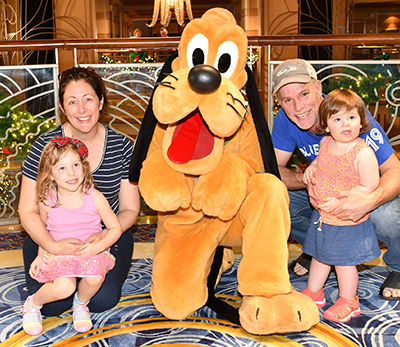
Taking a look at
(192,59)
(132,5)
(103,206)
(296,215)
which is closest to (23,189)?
(103,206)

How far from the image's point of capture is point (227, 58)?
5.45 ft

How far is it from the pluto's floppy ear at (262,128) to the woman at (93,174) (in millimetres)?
655

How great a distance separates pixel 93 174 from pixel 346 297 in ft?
4.06

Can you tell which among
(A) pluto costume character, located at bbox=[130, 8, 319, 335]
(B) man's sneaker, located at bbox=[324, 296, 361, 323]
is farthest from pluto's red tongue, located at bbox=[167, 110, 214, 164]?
(B) man's sneaker, located at bbox=[324, 296, 361, 323]

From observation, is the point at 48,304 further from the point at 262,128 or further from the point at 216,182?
the point at 262,128

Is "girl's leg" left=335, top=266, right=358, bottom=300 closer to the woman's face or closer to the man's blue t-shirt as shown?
the man's blue t-shirt

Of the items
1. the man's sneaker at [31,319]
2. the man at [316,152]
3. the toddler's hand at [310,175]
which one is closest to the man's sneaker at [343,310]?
the man at [316,152]

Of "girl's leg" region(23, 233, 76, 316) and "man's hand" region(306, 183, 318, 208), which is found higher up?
"man's hand" region(306, 183, 318, 208)

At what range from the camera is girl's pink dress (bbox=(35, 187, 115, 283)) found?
1.74 meters

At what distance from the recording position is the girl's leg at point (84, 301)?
1741 millimetres

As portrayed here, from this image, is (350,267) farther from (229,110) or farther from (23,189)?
(23,189)

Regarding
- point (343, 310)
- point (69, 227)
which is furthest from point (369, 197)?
point (69, 227)

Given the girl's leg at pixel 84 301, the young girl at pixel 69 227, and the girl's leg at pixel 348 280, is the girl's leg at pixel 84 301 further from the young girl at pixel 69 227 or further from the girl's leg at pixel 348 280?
the girl's leg at pixel 348 280

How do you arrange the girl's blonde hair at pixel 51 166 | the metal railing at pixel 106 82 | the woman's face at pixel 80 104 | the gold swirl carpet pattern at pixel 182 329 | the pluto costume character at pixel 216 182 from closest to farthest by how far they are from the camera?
the pluto costume character at pixel 216 182 < the gold swirl carpet pattern at pixel 182 329 < the girl's blonde hair at pixel 51 166 < the woman's face at pixel 80 104 < the metal railing at pixel 106 82
